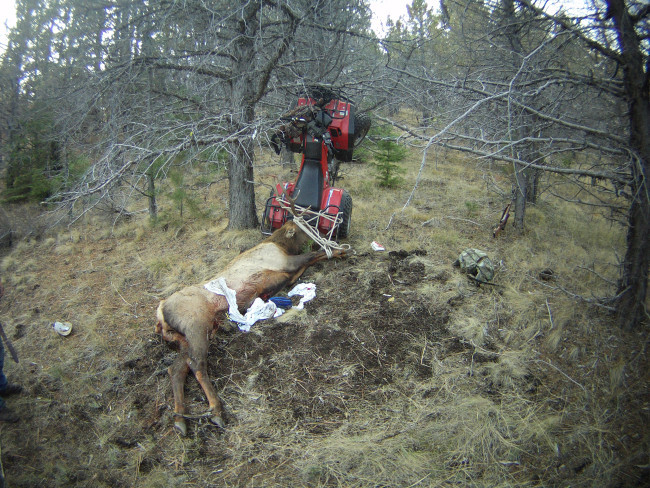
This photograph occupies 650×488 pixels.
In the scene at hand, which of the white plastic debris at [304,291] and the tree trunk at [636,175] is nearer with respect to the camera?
the tree trunk at [636,175]

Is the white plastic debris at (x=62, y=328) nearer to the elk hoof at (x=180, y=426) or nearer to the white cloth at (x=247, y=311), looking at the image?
the white cloth at (x=247, y=311)

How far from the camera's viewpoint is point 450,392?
3.23 m

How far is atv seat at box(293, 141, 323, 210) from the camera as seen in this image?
5.57 meters

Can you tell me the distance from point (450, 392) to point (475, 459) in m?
0.64

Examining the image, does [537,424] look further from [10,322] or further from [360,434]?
[10,322]

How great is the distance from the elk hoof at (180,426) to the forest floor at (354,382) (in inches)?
2.0

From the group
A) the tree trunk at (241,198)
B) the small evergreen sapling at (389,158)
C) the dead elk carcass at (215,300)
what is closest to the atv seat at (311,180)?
the dead elk carcass at (215,300)

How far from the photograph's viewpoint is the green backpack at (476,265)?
4.91 meters

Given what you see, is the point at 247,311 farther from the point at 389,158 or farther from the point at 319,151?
the point at 389,158

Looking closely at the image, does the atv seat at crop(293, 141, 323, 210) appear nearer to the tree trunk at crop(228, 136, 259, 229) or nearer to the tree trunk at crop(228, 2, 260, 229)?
the tree trunk at crop(228, 2, 260, 229)

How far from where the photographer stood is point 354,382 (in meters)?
Result: 3.39

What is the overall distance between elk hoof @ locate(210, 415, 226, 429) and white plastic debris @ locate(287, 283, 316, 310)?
1.72 m

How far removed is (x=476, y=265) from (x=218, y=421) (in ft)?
12.0

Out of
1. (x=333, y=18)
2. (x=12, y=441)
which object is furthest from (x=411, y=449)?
(x=333, y=18)
